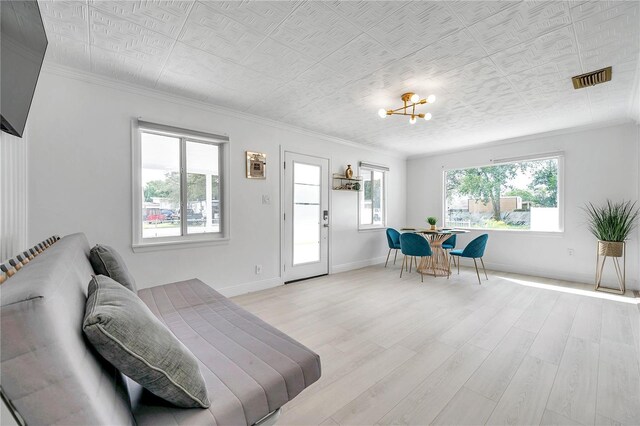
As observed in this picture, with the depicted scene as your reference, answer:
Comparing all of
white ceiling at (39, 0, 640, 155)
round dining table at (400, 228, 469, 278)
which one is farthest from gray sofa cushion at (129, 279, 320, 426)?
round dining table at (400, 228, 469, 278)

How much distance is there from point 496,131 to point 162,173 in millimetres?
4881

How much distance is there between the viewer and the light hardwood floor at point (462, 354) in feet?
5.09

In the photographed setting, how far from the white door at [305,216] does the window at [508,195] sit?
9.69 feet

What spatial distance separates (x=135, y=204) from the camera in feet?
9.15

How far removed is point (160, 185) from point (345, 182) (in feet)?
9.95

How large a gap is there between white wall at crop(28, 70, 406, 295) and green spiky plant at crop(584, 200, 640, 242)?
14.6 ft

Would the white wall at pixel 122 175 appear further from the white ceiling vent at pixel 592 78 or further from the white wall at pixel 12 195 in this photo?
the white ceiling vent at pixel 592 78

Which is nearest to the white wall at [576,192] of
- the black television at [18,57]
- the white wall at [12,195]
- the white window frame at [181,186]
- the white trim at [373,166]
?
the white trim at [373,166]

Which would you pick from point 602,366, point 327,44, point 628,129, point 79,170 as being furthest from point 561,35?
point 79,170

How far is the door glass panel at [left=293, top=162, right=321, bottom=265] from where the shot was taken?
430 cm

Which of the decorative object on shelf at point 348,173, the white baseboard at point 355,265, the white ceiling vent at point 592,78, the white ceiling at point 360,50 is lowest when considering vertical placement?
the white baseboard at point 355,265

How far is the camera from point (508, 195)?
4988 mm

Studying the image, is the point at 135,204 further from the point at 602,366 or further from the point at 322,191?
the point at 602,366

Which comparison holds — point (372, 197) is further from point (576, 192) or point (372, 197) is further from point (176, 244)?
point (176, 244)
